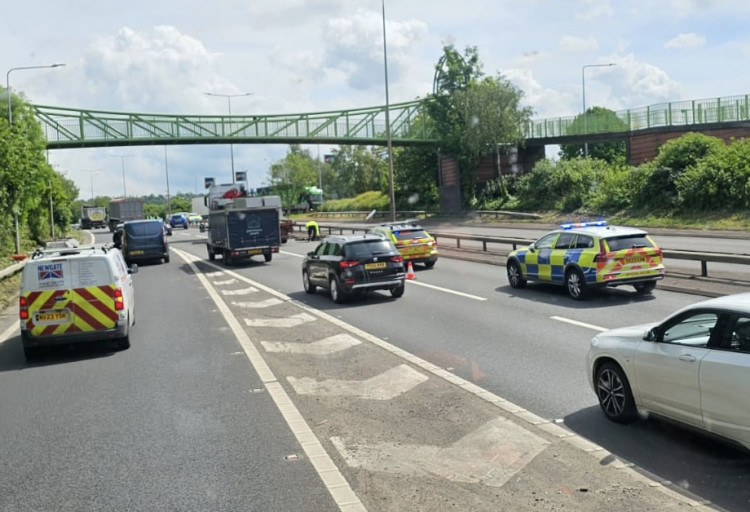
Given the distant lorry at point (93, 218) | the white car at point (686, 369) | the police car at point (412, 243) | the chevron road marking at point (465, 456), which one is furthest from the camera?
the distant lorry at point (93, 218)

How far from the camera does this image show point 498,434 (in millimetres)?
7551

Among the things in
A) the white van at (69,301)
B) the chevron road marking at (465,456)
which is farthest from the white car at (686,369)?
the white van at (69,301)

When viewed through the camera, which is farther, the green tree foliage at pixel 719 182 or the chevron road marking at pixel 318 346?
the green tree foliage at pixel 719 182

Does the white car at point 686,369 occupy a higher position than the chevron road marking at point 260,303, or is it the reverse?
the white car at point 686,369

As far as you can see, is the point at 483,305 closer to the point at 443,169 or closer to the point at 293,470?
the point at 293,470

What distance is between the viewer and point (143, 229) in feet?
A: 113

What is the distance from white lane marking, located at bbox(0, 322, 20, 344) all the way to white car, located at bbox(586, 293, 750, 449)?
39.2 ft

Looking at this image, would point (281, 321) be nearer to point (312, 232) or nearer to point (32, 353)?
point (32, 353)

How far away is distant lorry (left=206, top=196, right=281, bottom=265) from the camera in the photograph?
102ft

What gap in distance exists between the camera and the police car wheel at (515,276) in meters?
19.2

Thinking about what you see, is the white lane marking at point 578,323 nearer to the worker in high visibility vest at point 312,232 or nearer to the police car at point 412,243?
the police car at point 412,243

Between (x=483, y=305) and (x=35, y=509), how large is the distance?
11921 mm

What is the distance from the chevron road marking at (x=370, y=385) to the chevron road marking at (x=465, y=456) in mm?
1917

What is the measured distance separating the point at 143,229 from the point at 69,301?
22.3m
